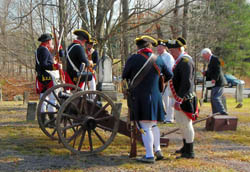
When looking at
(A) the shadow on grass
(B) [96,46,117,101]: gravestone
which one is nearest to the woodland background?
(B) [96,46,117,101]: gravestone

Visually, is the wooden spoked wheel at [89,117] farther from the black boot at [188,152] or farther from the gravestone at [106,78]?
the gravestone at [106,78]

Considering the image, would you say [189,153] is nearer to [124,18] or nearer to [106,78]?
[124,18]

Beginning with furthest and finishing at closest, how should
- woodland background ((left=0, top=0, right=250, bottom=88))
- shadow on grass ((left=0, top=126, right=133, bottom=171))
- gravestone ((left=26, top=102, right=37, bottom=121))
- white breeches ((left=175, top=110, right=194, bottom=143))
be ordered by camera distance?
woodland background ((left=0, top=0, right=250, bottom=88)) → gravestone ((left=26, top=102, right=37, bottom=121)) → white breeches ((left=175, top=110, right=194, bottom=143)) → shadow on grass ((left=0, top=126, right=133, bottom=171))

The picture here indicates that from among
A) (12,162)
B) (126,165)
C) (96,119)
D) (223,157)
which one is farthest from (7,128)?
(223,157)

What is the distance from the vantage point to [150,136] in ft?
13.8

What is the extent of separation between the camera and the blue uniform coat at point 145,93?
420 centimetres

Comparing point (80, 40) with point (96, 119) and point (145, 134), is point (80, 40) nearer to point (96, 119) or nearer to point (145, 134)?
point (96, 119)

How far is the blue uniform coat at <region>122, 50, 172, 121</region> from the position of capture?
13.8 feet

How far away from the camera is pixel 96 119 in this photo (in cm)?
444

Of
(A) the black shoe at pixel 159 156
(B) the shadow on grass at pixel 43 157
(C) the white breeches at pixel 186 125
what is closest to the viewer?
(B) the shadow on grass at pixel 43 157

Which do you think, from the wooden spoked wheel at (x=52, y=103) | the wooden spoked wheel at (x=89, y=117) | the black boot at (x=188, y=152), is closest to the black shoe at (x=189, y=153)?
the black boot at (x=188, y=152)

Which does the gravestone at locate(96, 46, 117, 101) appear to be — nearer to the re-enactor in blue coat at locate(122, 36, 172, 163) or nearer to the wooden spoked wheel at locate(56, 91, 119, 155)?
the wooden spoked wheel at locate(56, 91, 119, 155)

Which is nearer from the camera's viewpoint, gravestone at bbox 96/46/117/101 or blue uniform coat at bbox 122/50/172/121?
blue uniform coat at bbox 122/50/172/121

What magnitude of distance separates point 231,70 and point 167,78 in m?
31.6
